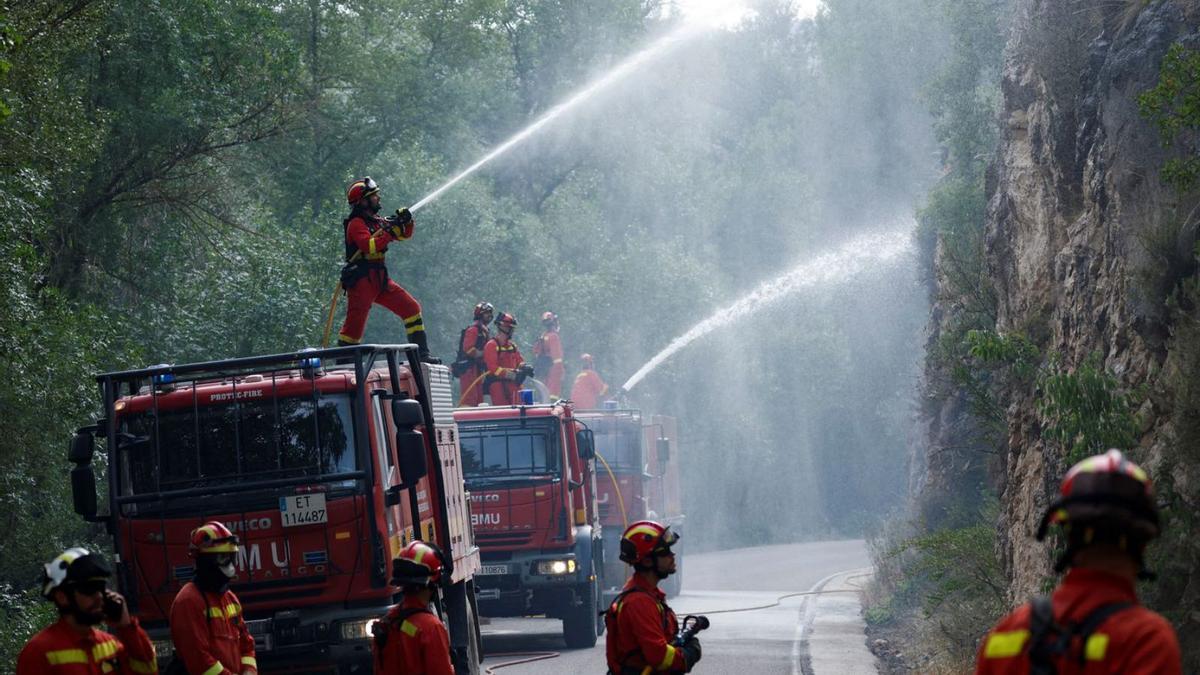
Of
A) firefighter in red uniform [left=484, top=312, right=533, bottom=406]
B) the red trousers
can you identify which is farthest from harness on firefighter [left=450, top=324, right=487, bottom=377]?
the red trousers

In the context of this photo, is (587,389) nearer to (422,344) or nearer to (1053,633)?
(422,344)

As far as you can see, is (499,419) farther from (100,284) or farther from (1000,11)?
(1000,11)

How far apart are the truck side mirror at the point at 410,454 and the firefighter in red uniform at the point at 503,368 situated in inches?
337

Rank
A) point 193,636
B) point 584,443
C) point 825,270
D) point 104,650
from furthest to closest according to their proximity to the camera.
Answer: point 825,270 → point 584,443 → point 193,636 → point 104,650

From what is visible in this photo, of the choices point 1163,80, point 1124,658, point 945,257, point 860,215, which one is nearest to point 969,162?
point 945,257

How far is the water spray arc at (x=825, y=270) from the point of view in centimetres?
4919

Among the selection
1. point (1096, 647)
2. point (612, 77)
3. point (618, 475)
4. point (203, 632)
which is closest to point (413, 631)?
point (203, 632)

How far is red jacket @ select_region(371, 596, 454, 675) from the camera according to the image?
245 inches

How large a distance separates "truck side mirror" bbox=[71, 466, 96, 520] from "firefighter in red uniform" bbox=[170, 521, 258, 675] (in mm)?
2514

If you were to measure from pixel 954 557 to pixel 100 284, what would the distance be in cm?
1220

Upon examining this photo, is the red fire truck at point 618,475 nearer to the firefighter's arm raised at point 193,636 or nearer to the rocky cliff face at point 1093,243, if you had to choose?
the rocky cliff face at point 1093,243

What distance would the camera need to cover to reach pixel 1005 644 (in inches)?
139

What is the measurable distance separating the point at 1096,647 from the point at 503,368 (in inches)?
603

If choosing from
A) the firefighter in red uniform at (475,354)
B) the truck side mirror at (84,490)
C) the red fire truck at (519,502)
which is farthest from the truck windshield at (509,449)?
the truck side mirror at (84,490)
